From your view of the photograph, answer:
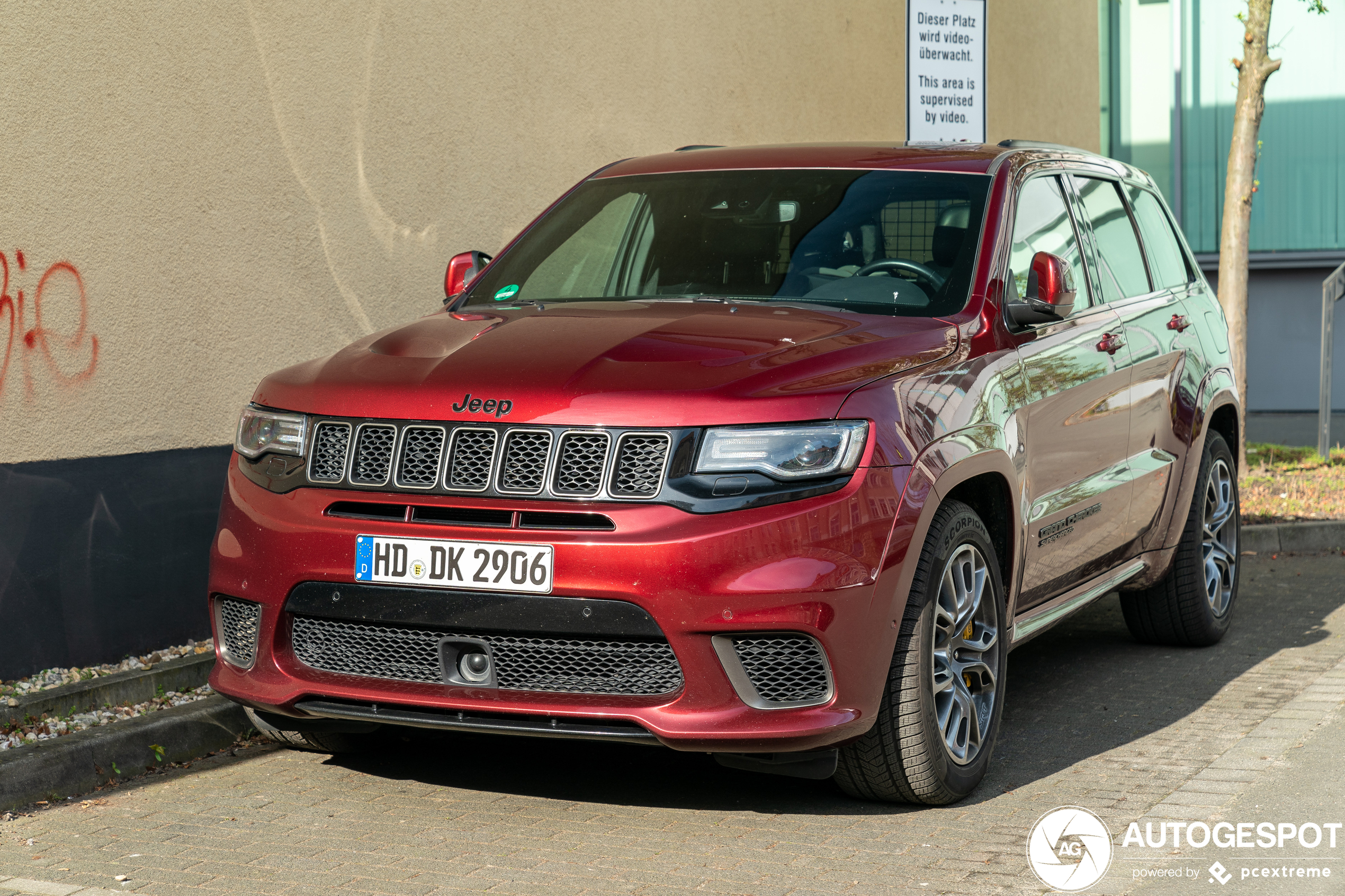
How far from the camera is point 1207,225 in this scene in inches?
717

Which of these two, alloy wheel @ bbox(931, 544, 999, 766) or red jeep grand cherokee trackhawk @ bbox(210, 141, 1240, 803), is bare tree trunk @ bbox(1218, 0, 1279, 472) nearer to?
red jeep grand cherokee trackhawk @ bbox(210, 141, 1240, 803)

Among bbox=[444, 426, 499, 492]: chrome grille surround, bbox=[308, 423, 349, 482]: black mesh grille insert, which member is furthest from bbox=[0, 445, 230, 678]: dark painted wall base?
bbox=[444, 426, 499, 492]: chrome grille surround

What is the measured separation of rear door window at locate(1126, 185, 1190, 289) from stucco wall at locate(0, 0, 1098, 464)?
3.14 meters

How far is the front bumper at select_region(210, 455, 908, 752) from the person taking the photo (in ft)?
12.7

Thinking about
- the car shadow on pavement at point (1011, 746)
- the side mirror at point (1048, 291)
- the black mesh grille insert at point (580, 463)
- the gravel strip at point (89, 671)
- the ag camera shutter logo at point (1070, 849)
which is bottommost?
the car shadow on pavement at point (1011, 746)

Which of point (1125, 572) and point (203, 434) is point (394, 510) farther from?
point (1125, 572)

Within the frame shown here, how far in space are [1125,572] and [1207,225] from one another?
1336 centimetres

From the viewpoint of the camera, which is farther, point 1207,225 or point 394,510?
point 1207,225

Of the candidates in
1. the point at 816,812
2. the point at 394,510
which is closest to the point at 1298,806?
the point at 816,812

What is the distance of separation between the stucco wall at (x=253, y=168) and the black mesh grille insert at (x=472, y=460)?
2.39 meters

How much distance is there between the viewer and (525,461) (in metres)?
4.01

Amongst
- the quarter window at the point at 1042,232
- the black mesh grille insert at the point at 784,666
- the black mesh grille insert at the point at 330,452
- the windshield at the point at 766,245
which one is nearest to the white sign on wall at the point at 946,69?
the quarter window at the point at 1042,232

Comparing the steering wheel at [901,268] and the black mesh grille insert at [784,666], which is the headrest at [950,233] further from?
the black mesh grille insert at [784,666]

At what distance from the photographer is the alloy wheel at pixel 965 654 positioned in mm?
4402
